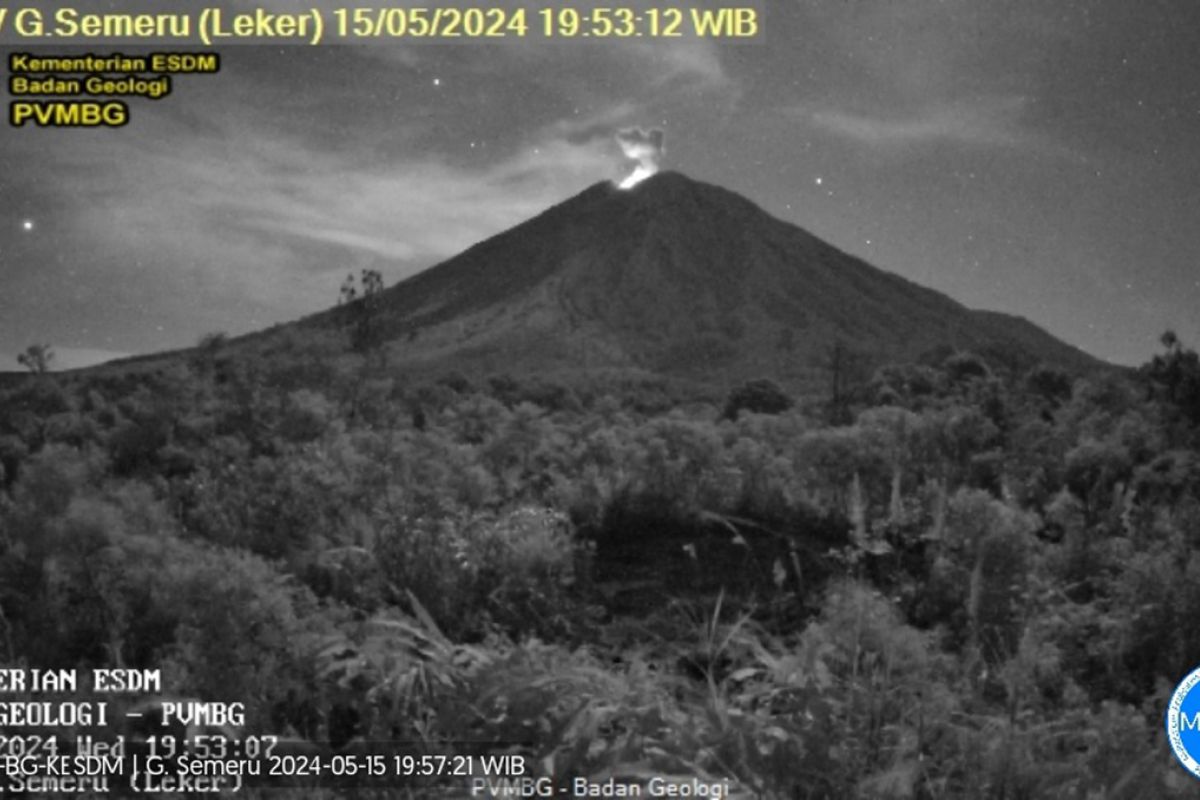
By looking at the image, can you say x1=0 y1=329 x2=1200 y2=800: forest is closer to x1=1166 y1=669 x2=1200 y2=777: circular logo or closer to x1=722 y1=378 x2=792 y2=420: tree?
x1=1166 y1=669 x2=1200 y2=777: circular logo

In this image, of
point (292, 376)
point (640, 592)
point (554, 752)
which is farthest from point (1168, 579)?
point (292, 376)

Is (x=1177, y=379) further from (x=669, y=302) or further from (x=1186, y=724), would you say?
(x=669, y=302)

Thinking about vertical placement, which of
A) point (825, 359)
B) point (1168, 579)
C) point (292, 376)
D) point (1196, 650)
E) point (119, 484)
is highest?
point (825, 359)

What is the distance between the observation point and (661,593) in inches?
266

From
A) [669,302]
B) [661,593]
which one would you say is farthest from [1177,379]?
[669,302]

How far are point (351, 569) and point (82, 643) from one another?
1.89m

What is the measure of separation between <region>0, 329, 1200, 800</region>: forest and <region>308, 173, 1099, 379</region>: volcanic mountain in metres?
89.2

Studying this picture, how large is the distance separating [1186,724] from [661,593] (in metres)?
3.76

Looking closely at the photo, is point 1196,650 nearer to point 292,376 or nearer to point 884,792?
point 884,792

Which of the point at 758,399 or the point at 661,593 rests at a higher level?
the point at 758,399

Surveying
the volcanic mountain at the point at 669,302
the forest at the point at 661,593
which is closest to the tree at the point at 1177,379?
the forest at the point at 661,593

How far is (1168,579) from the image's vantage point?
20.6ft

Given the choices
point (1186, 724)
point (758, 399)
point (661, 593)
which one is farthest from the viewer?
point (758, 399)

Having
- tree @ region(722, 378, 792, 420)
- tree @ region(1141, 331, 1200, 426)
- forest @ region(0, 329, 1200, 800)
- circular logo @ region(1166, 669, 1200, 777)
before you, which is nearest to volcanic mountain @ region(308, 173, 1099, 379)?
tree @ region(722, 378, 792, 420)
